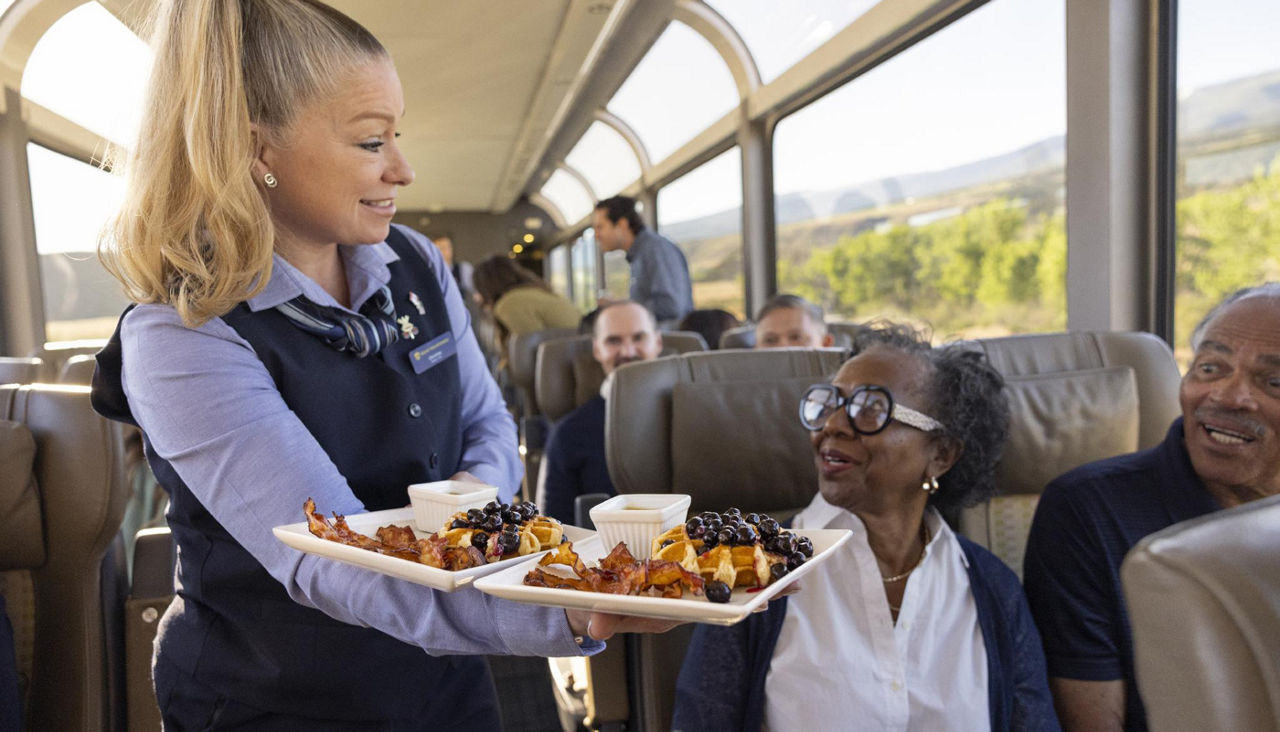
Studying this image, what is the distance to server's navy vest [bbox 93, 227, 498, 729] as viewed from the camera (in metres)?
1.20

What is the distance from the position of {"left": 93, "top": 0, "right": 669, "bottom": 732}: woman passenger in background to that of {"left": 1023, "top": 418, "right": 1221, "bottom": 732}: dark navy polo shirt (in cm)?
116

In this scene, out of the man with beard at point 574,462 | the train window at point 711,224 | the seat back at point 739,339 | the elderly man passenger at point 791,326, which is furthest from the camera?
the train window at point 711,224

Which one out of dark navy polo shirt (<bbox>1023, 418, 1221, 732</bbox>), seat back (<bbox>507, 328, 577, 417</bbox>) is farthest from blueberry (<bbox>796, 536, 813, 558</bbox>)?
seat back (<bbox>507, 328, 577, 417</bbox>)

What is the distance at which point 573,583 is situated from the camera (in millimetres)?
888

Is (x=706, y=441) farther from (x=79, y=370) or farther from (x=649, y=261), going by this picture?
(x=649, y=261)

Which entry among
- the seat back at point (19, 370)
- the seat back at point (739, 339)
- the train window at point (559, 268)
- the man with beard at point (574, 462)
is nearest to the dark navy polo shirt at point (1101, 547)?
the man with beard at point (574, 462)

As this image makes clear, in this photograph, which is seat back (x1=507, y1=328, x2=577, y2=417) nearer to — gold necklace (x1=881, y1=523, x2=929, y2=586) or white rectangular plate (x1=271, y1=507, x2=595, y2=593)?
gold necklace (x1=881, y1=523, x2=929, y2=586)

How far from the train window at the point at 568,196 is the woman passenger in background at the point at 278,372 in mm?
11967

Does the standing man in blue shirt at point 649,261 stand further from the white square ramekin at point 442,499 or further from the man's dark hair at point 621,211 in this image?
the white square ramekin at point 442,499

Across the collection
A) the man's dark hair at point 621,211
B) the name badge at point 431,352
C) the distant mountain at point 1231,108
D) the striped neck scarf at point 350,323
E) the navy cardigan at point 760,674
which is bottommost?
the navy cardigan at point 760,674

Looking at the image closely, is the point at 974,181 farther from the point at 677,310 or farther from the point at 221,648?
the point at 221,648

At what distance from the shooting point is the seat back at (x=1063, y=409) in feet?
6.98

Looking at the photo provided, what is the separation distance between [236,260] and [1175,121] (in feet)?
9.84

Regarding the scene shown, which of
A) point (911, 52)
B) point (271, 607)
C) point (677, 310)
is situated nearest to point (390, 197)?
point (271, 607)
